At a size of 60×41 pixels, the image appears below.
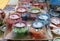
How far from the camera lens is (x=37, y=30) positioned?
115cm

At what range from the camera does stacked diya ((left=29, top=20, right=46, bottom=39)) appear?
115 cm

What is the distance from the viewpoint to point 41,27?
1.16m

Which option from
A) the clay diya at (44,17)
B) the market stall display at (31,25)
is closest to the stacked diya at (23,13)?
the market stall display at (31,25)

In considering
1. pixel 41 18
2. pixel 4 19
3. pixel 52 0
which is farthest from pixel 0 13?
pixel 52 0

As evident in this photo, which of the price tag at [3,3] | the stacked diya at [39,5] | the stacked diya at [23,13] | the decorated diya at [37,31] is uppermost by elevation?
the price tag at [3,3]

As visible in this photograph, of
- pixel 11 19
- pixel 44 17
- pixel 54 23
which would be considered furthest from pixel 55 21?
pixel 11 19

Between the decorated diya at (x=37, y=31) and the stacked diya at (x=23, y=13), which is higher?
the stacked diya at (x=23, y=13)

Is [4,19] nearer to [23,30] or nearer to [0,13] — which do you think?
[0,13]

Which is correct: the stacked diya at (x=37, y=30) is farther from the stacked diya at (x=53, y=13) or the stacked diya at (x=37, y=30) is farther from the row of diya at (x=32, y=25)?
the stacked diya at (x=53, y=13)

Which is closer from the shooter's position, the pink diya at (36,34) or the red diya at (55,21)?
the pink diya at (36,34)

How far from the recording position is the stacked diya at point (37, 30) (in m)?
1.15

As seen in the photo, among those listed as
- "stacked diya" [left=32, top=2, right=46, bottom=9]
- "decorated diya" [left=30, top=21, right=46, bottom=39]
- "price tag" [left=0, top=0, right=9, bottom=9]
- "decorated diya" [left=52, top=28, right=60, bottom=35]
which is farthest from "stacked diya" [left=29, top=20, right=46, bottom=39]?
"stacked diya" [left=32, top=2, right=46, bottom=9]

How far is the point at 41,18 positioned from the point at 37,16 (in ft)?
0.18

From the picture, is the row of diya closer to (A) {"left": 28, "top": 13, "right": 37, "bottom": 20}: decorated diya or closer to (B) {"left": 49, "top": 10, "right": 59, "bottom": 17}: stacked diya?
(A) {"left": 28, "top": 13, "right": 37, "bottom": 20}: decorated diya
